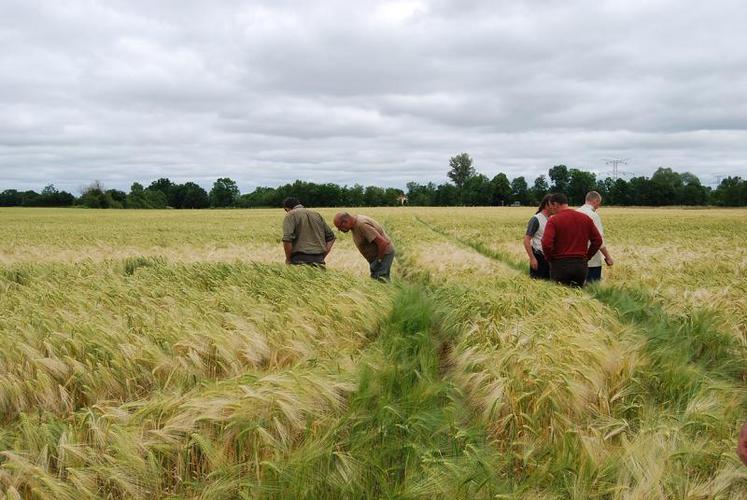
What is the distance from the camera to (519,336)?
13.3ft

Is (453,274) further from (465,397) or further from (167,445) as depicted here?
(167,445)

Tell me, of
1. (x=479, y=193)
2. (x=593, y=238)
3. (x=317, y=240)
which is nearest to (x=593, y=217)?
(x=593, y=238)

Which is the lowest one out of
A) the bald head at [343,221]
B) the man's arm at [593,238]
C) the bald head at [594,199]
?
the man's arm at [593,238]

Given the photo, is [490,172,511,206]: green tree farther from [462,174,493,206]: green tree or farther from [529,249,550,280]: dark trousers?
[529,249,550,280]: dark trousers

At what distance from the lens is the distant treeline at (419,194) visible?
329 ft

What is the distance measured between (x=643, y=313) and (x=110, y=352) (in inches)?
214

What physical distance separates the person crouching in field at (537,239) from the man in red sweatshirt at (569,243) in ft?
2.76

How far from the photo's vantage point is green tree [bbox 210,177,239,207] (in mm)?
113875

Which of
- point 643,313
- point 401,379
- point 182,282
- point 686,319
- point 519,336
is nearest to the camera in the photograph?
point 401,379

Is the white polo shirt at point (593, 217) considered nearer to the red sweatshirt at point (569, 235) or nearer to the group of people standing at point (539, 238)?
the group of people standing at point (539, 238)

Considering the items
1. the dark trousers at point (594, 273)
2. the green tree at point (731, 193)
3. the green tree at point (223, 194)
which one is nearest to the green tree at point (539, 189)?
the green tree at point (731, 193)

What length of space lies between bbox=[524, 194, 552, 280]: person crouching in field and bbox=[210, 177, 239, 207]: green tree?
11194 centimetres

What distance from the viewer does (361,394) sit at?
3.04m

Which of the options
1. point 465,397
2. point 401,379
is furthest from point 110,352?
point 465,397
